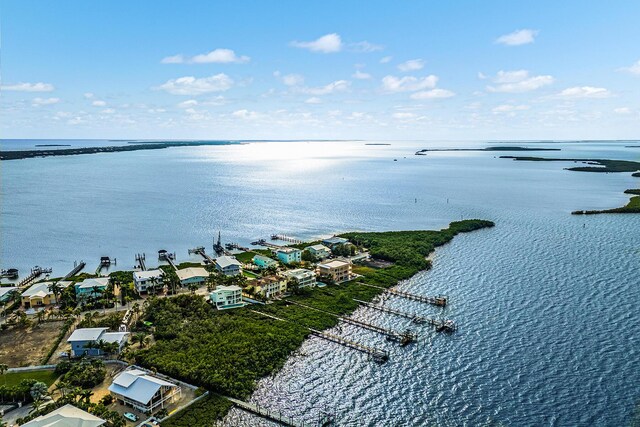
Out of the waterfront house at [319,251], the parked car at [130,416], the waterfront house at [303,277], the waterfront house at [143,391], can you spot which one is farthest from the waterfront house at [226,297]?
the waterfront house at [319,251]

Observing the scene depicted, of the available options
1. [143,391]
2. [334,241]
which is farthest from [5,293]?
[334,241]

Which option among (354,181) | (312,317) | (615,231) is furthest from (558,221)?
(354,181)

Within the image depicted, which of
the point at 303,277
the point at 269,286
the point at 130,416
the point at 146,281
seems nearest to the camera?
the point at 130,416

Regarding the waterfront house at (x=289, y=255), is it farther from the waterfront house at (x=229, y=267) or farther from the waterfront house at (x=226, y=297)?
the waterfront house at (x=226, y=297)

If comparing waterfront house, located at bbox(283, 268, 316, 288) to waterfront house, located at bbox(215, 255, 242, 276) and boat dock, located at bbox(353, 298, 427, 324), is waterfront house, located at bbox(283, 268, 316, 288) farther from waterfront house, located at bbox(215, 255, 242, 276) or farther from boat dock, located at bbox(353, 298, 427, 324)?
waterfront house, located at bbox(215, 255, 242, 276)

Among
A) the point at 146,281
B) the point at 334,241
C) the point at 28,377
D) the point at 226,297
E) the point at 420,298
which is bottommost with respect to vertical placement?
the point at 28,377

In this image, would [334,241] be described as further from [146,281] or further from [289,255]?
[146,281]

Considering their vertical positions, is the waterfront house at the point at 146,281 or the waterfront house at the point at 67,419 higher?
the waterfront house at the point at 146,281
